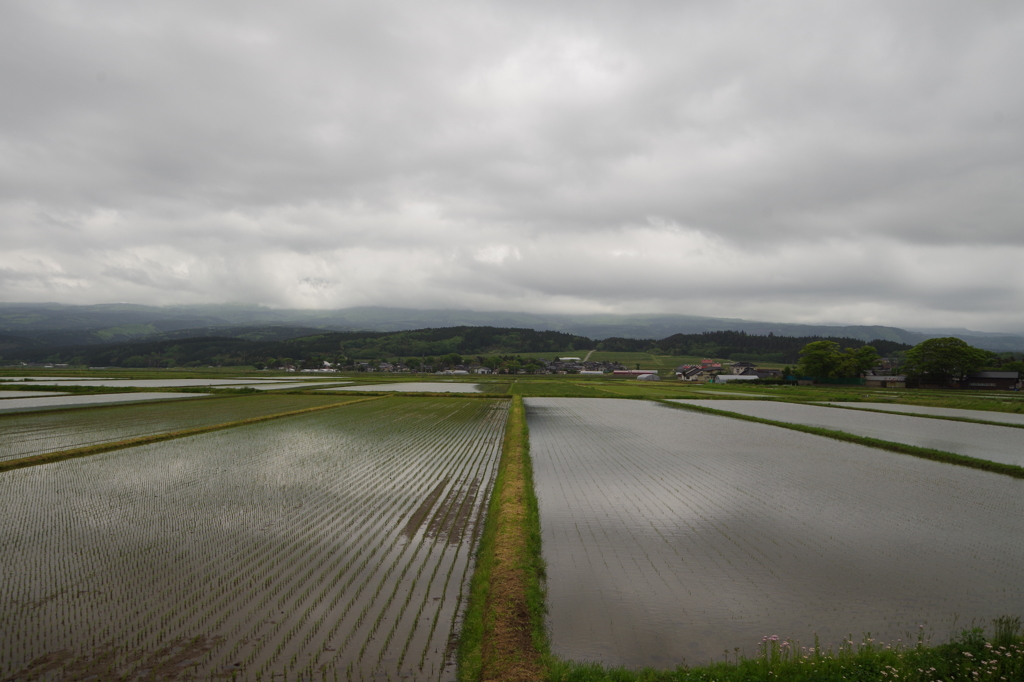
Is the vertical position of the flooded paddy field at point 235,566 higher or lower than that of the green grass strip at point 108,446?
higher

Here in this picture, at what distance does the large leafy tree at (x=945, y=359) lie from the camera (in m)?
55.5

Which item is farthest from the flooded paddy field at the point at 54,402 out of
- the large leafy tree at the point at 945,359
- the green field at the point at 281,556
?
the large leafy tree at the point at 945,359

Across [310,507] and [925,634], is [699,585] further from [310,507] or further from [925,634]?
[310,507]

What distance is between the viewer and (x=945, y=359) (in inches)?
2197

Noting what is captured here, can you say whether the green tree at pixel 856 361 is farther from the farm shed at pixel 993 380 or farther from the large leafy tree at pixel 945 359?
the farm shed at pixel 993 380

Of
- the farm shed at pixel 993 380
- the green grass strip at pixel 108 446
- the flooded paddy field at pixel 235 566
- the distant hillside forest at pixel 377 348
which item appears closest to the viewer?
the flooded paddy field at pixel 235 566

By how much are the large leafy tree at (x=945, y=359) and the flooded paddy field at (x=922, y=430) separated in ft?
115

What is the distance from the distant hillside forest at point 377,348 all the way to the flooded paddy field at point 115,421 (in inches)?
4031

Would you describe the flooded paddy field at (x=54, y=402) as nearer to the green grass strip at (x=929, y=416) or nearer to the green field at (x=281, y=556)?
the green field at (x=281, y=556)

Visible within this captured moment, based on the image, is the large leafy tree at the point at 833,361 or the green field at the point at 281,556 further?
the large leafy tree at the point at 833,361

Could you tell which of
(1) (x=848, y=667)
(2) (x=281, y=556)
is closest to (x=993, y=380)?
(1) (x=848, y=667)

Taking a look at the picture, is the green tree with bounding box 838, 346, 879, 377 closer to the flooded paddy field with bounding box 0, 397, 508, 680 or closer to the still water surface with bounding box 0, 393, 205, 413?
the flooded paddy field with bounding box 0, 397, 508, 680

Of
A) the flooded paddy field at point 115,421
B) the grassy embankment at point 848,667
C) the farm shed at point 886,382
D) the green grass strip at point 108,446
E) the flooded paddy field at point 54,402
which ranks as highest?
the grassy embankment at point 848,667

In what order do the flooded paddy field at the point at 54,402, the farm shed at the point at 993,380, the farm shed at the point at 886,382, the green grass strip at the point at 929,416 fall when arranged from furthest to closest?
the farm shed at the point at 886,382, the farm shed at the point at 993,380, the flooded paddy field at the point at 54,402, the green grass strip at the point at 929,416
